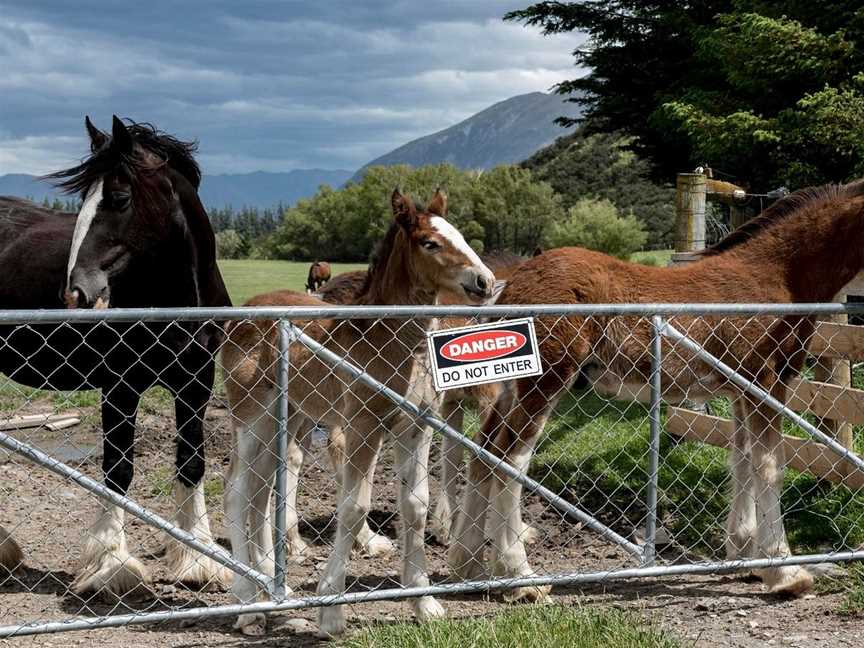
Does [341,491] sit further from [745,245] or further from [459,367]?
[745,245]

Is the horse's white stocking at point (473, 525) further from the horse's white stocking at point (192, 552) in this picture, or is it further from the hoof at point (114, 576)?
the hoof at point (114, 576)

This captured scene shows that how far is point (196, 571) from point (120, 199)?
7.48ft

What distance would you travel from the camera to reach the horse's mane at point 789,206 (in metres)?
5.71

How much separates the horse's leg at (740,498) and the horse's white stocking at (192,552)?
317 cm

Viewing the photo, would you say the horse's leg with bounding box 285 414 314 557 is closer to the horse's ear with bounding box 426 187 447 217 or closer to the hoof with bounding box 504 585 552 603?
the hoof with bounding box 504 585 552 603

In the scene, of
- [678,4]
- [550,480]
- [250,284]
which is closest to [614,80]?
[678,4]

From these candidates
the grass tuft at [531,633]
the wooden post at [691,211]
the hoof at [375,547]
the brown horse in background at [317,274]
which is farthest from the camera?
the brown horse in background at [317,274]

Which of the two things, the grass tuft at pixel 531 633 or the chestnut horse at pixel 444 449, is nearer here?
the grass tuft at pixel 531 633

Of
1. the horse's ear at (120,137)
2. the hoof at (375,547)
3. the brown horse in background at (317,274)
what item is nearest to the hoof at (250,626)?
the hoof at (375,547)

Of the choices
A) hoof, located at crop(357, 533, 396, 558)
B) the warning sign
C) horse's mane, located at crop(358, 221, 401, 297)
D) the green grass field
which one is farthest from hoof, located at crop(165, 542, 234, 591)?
the green grass field

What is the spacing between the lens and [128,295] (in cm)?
557

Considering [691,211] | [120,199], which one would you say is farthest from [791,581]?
[120,199]

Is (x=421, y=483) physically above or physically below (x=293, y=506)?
above

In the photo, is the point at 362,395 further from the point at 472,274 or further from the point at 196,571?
the point at 196,571
